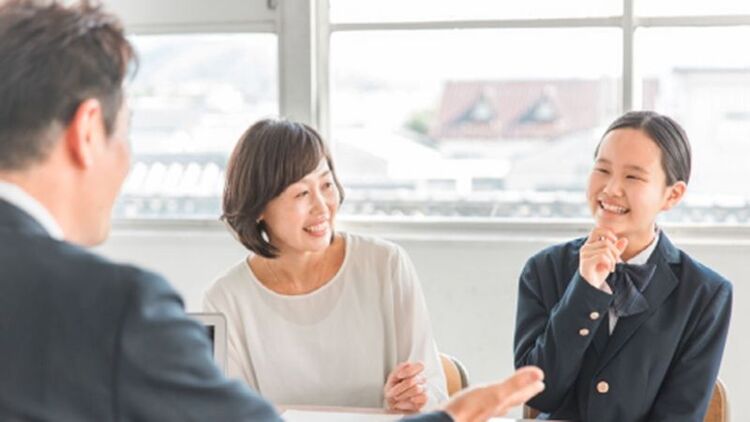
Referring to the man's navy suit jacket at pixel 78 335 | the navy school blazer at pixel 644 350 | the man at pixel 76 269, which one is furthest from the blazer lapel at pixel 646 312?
the man's navy suit jacket at pixel 78 335

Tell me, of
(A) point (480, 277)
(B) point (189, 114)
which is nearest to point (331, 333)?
(A) point (480, 277)

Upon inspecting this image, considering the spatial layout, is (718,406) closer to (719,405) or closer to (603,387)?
(719,405)

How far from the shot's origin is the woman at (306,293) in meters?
2.62

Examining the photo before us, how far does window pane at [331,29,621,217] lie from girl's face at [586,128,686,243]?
1.55 metres

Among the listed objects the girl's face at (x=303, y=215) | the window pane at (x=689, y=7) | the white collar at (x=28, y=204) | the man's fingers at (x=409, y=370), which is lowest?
the man's fingers at (x=409, y=370)

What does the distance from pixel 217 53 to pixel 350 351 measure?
1.94m

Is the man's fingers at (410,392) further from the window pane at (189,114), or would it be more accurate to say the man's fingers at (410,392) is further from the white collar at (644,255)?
the window pane at (189,114)

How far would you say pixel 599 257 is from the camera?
2.39m

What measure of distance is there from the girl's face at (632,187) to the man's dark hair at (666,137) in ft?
0.04

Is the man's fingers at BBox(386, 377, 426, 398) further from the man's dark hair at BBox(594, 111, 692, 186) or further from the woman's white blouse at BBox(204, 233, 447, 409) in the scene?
the man's dark hair at BBox(594, 111, 692, 186)

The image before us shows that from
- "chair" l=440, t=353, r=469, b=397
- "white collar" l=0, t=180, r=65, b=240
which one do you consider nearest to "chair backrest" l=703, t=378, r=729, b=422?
"chair" l=440, t=353, r=469, b=397

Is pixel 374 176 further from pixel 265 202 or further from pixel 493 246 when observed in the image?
pixel 265 202

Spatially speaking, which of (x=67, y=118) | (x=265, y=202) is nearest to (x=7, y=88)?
(x=67, y=118)

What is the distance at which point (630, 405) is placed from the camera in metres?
2.38
